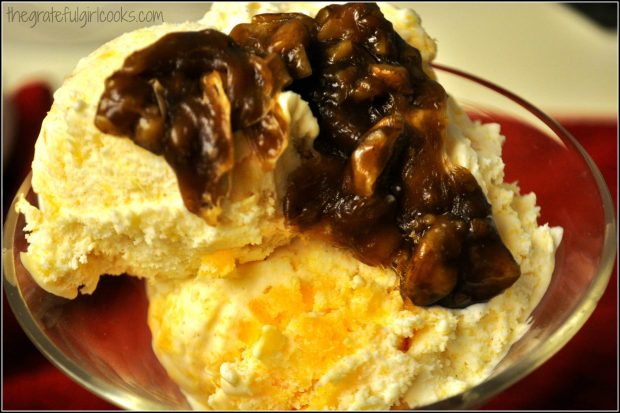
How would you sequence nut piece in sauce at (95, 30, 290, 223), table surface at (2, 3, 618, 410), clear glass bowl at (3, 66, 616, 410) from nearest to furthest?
nut piece in sauce at (95, 30, 290, 223), clear glass bowl at (3, 66, 616, 410), table surface at (2, 3, 618, 410)

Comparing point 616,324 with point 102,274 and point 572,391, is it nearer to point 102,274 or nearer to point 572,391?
point 572,391

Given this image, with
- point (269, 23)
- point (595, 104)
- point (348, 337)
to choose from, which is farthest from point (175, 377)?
point (595, 104)

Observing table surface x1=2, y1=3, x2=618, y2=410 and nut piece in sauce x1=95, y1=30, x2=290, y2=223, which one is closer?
nut piece in sauce x1=95, y1=30, x2=290, y2=223

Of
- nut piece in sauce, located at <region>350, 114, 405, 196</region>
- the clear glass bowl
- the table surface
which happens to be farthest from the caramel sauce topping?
the table surface

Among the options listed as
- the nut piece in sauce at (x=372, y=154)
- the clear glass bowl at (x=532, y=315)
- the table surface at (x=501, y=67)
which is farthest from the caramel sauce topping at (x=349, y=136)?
the table surface at (x=501, y=67)

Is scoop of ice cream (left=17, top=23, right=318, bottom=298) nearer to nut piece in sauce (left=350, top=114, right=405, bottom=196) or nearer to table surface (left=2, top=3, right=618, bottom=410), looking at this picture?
nut piece in sauce (left=350, top=114, right=405, bottom=196)
